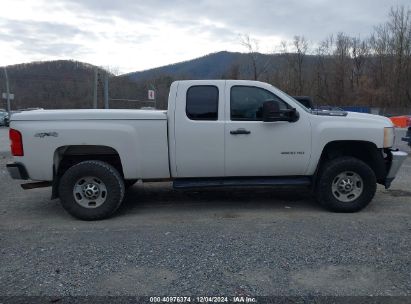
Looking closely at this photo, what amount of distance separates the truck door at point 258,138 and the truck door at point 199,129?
0.13 m

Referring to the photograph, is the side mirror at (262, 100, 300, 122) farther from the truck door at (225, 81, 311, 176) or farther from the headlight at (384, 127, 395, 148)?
the headlight at (384, 127, 395, 148)

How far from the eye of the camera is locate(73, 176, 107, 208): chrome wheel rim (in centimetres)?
594

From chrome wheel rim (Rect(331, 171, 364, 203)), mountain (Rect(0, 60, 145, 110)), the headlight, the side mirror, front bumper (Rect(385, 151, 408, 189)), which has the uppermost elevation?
mountain (Rect(0, 60, 145, 110))

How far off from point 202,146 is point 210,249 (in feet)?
5.86

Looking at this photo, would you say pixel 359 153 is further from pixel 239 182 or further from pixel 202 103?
pixel 202 103

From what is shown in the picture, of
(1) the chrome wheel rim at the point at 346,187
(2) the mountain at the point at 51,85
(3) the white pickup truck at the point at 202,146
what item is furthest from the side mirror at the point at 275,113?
(2) the mountain at the point at 51,85

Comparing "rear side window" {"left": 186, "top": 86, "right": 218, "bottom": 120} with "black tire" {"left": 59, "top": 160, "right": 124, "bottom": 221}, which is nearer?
"black tire" {"left": 59, "top": 160, "right": 124, "bottom": 221}

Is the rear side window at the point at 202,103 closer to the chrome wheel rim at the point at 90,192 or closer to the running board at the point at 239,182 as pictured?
the running board at the point at 239,182

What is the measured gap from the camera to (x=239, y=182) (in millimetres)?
6207

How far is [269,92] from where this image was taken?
618cm

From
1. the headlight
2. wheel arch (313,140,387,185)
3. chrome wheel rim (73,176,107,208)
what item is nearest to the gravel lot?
chrome wheel rim (73,176,107,208)

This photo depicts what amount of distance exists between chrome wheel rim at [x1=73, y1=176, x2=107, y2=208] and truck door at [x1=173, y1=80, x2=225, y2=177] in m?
1.11

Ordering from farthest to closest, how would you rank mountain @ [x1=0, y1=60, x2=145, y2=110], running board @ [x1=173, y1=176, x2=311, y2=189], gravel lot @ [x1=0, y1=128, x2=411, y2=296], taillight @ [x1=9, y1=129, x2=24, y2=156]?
mountain @ [x1=0, y1=60, x2=145, y2=110] < running board @ [x1=173, y1=176, x2=311, y2=189] < taillight @ [x1=9, y1=129, x2=24, y2=156] < gravel lot @ [x1=0, y1=128, x2=411, y2=296]

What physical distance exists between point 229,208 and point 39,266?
3.03 meters
